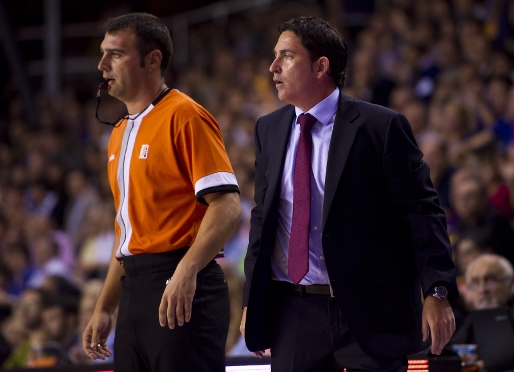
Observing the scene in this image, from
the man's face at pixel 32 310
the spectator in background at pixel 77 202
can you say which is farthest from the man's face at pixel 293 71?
the spectator in background at pixel 77 202

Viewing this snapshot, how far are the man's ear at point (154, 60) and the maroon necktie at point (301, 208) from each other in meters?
0.66

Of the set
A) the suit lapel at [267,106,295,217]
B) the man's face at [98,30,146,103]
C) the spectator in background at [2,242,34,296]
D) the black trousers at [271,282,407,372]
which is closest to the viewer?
the black trousers at [271,282,407,372]

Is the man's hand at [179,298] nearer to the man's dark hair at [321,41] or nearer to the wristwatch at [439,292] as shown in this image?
the wristwatch at [439,292]

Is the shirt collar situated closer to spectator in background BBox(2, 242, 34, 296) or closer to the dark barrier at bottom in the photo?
the dark barrier at bottom

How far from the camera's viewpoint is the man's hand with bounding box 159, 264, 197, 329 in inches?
107

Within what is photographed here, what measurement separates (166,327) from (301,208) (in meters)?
0.61

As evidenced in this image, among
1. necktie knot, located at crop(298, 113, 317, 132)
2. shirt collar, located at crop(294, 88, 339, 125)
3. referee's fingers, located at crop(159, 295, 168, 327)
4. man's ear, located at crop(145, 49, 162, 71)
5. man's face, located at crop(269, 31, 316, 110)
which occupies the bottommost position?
referee's fingers, located at crop(159, 295, 168, 327)

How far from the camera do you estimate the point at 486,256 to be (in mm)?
4957

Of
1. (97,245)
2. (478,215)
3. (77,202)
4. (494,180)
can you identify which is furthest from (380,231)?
(77,202)

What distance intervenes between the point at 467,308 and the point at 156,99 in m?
2.80

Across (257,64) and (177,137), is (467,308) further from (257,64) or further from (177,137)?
(257,64)

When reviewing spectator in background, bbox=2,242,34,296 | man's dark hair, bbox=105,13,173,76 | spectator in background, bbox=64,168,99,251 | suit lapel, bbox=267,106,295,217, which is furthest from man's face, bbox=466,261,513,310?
spectator in background, bbox=64,168,99,251

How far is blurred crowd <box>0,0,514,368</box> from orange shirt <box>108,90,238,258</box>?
7.52 feet

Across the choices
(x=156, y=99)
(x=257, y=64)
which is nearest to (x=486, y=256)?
(x=156, y=99)
